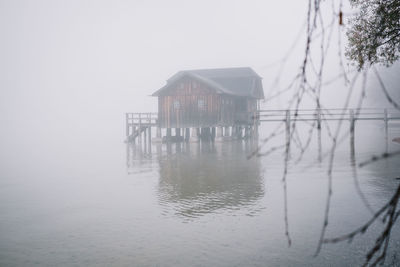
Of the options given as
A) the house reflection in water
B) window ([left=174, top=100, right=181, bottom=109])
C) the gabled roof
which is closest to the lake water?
the house reflection in water

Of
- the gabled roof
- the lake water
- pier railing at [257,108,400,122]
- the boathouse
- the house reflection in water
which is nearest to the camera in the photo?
pier railing at [257,108,400,122]

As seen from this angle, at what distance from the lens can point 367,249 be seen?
27.8ft

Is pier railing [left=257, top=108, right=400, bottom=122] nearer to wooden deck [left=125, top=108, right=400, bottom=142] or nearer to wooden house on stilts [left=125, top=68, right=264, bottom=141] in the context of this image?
wooden deck [left=125, top=108, right=400, bottom=142]

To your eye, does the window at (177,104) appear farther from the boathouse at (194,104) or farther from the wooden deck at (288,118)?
the wooden deck at (288,118)

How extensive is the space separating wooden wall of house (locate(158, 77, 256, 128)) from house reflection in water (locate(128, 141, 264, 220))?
1451 centimetres

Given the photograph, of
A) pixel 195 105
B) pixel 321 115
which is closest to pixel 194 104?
pixel 195 105

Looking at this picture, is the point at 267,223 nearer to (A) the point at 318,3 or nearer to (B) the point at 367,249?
(B) the point at 367,249

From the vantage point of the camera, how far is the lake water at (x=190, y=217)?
8.71 m

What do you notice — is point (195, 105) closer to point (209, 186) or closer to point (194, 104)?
point (194, 104)

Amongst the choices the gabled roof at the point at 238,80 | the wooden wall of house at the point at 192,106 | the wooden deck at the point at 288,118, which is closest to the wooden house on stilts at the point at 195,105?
the wooden wall of house at the point at 192,106

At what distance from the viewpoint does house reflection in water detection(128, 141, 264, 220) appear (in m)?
12.8

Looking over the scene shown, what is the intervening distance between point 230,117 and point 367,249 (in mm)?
34889

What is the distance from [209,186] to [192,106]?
24790mm

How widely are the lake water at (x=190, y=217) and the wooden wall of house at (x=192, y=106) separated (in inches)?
748
